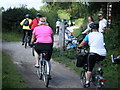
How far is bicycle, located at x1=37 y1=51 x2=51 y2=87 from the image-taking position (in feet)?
25.6

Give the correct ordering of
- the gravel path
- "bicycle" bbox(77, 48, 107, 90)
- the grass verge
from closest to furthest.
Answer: "bicycle" bbox(77, 48, 107, 90) → the gravel path → the grass verge

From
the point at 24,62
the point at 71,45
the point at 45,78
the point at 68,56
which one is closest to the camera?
the point at 45,78

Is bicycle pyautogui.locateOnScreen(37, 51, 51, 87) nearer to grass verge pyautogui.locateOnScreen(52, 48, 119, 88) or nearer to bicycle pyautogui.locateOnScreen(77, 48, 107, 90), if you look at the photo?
bicycle pyautogui.locateOnScreen(77, 48, 107, 90)

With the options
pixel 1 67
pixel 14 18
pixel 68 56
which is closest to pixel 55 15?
pixel 14 18

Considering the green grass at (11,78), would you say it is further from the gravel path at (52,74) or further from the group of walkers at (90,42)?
the group of walkers at (90,42)

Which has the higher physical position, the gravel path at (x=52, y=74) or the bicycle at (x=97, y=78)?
the bicycle at (x=97, y=78)

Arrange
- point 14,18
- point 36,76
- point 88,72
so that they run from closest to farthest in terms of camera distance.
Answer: point 88,72 < point 36,76 < point 14,18

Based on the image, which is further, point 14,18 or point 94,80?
point 14,18

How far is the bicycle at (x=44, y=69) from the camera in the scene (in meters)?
7.80

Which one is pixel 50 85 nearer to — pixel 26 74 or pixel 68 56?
pixel 26 74

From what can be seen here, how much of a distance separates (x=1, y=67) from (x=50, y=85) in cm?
→ 203

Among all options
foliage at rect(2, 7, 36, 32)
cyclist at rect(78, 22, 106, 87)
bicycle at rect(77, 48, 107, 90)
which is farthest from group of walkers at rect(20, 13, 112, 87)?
foliage at rect(2, 7, 36, 32)

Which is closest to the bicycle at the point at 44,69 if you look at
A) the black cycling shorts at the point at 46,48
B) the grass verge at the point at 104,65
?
the black cycling shorts at the point at 46,48

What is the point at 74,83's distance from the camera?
8.39 m
